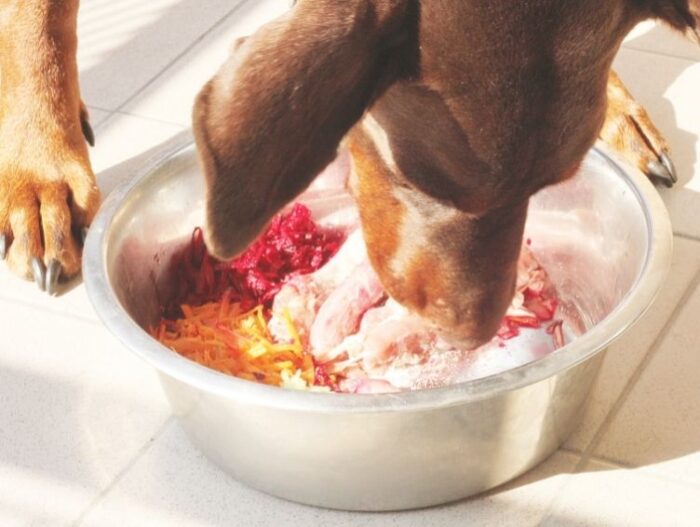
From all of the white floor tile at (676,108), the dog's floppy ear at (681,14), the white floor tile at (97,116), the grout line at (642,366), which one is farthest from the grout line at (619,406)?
the white floor tile at (97,116)

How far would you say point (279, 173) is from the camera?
1.38 metres

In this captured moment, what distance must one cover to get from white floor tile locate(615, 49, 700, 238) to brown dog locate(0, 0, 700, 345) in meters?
0.90

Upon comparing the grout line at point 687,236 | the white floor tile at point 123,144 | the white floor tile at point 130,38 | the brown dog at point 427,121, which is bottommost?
the white floor tile at point 130,38

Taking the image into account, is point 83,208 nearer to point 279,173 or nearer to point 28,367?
point 28,367

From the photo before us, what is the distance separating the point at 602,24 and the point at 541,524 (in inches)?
32.1

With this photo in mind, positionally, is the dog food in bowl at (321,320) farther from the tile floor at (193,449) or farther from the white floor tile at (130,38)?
the white floor tile at (130,38)

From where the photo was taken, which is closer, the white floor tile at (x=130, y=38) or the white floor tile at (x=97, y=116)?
the white floor tile at (x=97, y=116)

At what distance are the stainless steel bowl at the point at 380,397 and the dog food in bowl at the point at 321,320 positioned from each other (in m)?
0.09

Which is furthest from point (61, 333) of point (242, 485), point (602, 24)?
point (602, 24)

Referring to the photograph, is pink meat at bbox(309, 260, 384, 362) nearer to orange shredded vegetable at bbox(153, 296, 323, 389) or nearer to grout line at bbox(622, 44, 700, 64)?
orange shredded vegetable at bbox(153, 296, 323, 389)

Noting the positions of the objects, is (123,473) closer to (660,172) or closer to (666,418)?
(666,418)

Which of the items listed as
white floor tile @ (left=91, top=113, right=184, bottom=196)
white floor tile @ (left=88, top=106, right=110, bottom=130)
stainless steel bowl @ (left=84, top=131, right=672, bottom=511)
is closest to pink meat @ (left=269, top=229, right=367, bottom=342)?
stainless steel bowl @ (left=84, top=131, right=672, bottom=511)

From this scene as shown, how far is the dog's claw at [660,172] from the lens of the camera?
274 centimetres

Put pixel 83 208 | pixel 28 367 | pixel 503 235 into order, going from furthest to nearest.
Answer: pixel 83 208 → pixel 28 367 → pixel 503 235
